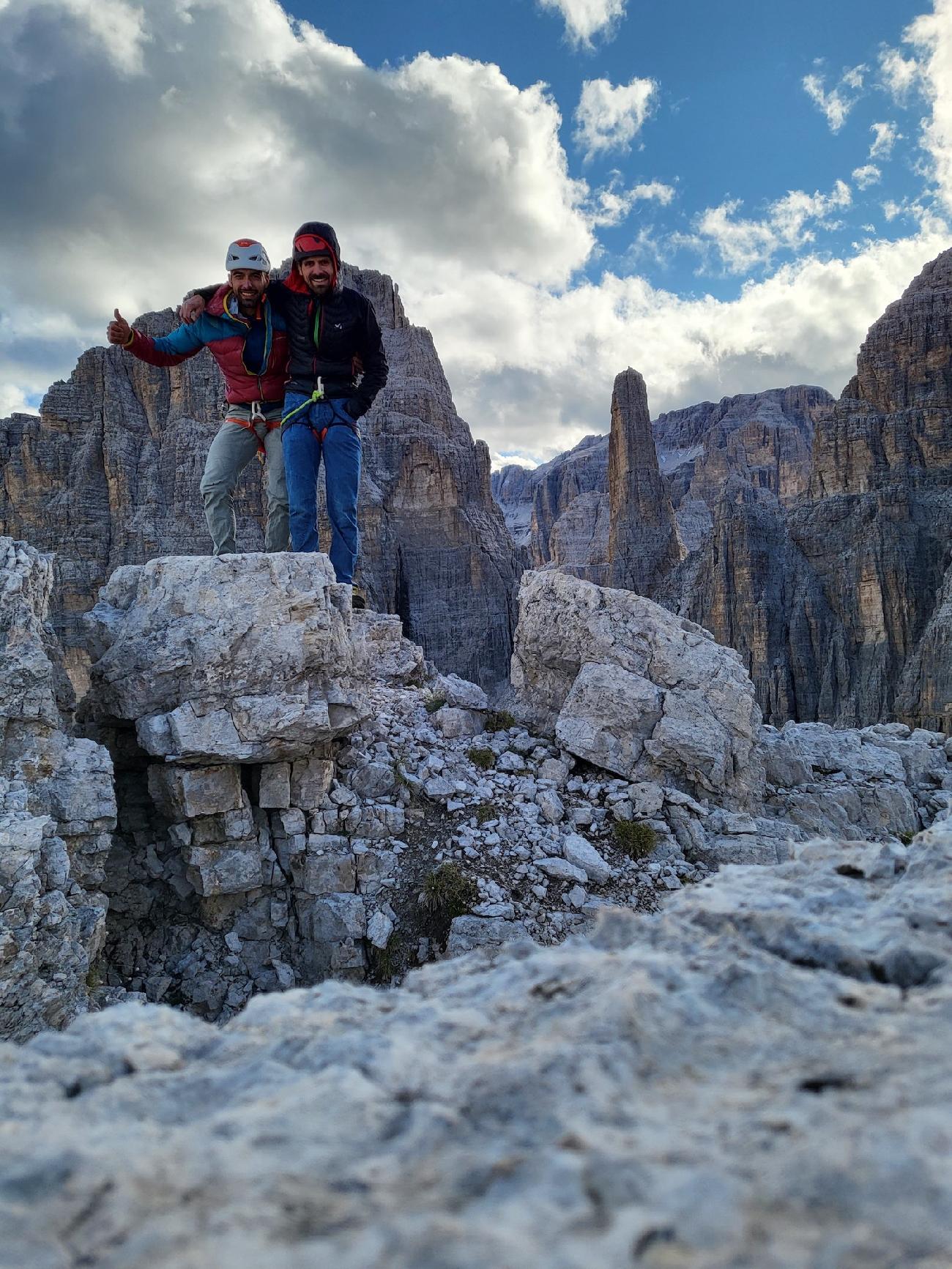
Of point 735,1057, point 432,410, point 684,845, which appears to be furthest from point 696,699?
point 432,410

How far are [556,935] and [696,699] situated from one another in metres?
3.68

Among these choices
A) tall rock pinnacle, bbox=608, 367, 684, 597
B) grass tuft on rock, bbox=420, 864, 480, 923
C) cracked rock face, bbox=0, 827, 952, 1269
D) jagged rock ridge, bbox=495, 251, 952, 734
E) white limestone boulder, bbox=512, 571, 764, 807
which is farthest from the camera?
tall rock pinnacle, bbox=608, 367, 684, 597

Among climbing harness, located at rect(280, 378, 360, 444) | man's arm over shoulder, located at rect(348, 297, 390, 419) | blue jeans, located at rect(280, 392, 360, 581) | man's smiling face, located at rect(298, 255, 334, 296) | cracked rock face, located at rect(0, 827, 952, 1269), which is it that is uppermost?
man's smiling face, located at rect(298, 255, 334, 296)

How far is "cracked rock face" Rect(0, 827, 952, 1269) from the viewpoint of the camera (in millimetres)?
1199

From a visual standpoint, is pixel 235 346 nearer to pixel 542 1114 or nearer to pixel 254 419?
pixel 254 419

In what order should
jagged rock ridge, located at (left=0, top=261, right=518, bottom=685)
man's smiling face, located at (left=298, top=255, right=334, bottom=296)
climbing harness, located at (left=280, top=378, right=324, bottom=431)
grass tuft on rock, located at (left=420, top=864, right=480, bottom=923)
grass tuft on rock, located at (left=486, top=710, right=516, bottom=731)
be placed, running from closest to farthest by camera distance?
1. grass tuft on rock, located at (left=420, top=864, right=480, bottom=923)
2. man's smiling face, located at (left=298, top=255, right=334, bottom=296)
3. climbing harness, located at (left=280, top=378, right=324, bottom=431)
4. grass tuft on rock, located at (left=486, top=710, right=516, bottom=731)
5. jagged rock ridge, located at (left=0, top=261, right=518, bottom=685)

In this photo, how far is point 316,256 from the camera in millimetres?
6938

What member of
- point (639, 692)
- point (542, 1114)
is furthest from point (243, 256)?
point (542, 1114)

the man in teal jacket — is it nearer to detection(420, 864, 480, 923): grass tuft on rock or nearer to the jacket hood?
the jacket hood

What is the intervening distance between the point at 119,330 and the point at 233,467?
1.72 m

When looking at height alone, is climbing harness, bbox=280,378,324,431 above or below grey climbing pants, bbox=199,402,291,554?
above

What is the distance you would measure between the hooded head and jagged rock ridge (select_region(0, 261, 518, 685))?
34406 millimetres

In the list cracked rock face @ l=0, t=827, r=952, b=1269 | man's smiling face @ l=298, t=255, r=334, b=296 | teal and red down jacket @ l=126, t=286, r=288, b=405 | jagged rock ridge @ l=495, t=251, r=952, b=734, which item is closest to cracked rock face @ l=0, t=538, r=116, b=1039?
teal and red down jacket @ l=126, t=286, r=288, b=405

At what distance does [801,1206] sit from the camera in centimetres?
121
